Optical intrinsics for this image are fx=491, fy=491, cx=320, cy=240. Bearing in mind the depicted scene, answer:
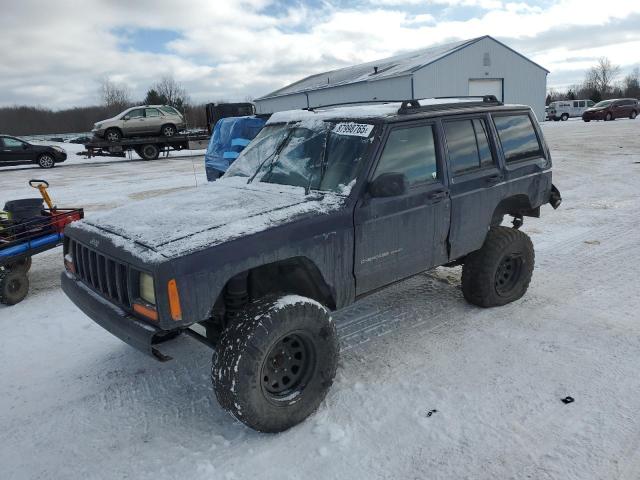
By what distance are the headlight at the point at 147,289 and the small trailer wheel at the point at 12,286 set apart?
333 centimetres

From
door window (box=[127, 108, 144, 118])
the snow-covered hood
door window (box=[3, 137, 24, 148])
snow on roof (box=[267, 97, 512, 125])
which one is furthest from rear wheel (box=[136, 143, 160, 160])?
the snow-covered hood

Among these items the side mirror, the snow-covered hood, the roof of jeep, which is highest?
the roof of jeep

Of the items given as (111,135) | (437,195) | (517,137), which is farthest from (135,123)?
(437,195)

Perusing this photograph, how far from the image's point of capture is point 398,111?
3.78 m

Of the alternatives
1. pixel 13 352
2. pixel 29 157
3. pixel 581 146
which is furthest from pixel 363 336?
pixel 29 157

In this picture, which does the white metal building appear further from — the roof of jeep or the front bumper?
the front bumper

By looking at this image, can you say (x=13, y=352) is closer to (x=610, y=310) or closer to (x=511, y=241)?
(x=511, y=241)

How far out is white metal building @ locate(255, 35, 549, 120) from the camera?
32.8 m

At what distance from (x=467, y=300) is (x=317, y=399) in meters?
2.16

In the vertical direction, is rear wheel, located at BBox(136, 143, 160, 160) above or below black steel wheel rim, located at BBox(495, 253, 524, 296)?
above

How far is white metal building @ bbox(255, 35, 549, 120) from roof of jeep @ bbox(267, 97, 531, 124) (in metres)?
28.2

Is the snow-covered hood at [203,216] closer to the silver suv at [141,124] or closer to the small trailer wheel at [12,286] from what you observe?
the small trailer wheel at [12,286]

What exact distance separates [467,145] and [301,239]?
1940 mm

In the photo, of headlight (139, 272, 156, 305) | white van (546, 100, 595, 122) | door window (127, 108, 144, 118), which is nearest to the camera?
headlight (139, 272, 156, 305)
